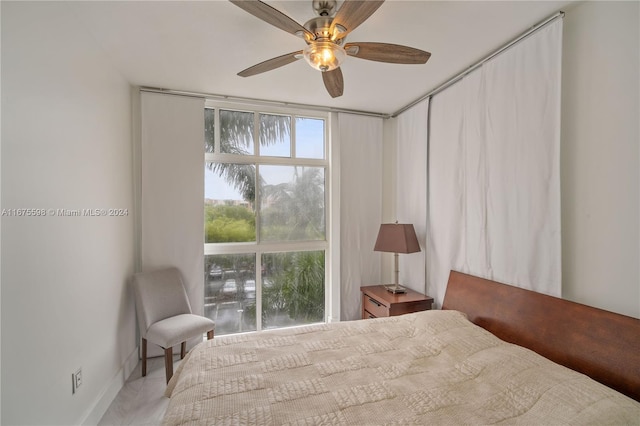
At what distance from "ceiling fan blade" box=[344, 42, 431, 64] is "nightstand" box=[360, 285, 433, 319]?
6.44 ft

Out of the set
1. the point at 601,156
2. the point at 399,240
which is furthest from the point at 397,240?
the point at 601,156

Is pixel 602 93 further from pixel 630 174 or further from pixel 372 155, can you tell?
pixel 372 155

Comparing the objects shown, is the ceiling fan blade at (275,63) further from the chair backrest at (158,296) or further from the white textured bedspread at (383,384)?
the chair backrest at (158,296)

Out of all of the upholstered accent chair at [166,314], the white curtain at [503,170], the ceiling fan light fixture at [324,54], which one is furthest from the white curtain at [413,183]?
the upholstered accent chair at [166,314]

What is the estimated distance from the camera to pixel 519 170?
1852 millimetres

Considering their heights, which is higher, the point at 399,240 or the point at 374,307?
the point at 399,240

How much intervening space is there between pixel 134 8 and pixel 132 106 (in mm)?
1259

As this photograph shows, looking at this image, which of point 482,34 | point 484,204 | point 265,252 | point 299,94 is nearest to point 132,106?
point 299,94

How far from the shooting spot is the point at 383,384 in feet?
4.26

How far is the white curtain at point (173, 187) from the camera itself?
8.75 feet

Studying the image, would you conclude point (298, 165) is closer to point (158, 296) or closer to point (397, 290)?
point (397, 290)

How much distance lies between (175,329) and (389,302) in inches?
72.5

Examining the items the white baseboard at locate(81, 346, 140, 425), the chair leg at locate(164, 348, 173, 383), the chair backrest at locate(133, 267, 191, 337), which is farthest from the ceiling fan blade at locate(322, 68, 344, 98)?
the white baseboard at locate(81, 346, 140, 425)

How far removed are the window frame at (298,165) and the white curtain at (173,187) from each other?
0.20m
